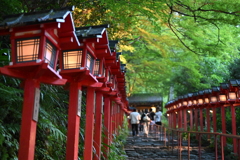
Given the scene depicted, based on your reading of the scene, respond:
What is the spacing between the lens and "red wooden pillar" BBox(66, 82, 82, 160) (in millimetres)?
4852

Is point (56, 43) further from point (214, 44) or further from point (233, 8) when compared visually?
point (214, 44)

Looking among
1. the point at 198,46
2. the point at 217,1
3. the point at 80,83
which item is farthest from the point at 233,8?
the point at 80,83

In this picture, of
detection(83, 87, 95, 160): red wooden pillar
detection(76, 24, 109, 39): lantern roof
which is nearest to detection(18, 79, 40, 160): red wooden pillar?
detection(76, 24, 109, 39): lantern roof

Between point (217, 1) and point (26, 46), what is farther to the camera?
point (217, 1)

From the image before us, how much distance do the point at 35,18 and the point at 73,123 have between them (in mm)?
2085

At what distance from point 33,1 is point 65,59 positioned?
3.28 meters

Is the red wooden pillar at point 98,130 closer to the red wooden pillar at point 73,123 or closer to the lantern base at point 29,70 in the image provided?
the red wooden pillar at point 73,123

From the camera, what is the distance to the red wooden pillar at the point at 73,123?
485cm

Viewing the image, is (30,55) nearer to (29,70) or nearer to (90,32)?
(29,70)

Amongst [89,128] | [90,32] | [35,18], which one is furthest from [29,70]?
[89,128]

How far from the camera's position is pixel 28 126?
370 cm

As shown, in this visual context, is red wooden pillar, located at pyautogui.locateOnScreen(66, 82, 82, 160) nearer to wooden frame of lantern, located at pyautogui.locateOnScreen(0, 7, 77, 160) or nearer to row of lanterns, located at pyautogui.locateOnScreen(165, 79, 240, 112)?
wooden frame of lantern, located at pyautogui.locateOnScreen(0, 7, 77, 160)

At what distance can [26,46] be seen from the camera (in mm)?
3697

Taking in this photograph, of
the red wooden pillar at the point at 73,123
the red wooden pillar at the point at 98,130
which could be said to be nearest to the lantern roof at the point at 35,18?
the red wooden pillar at the point at 73,123
